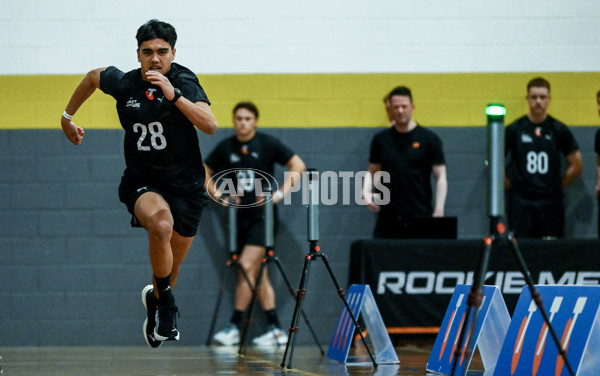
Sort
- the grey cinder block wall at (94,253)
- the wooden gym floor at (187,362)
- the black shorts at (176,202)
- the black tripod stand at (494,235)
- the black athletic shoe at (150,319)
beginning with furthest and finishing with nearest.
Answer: the grey cinder block wall at (94,253) < the wooden gym floor at (187,362) < the black athletic shoe at (150,319) < the black shorts at (176,202) < the black tripod stand at (494,235)

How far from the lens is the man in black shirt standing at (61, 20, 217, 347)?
4.71 meters

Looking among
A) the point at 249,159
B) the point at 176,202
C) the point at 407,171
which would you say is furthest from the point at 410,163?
the point at 176,202

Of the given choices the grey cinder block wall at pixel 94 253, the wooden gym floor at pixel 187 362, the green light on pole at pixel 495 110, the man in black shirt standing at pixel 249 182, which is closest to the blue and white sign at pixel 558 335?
the wooden gym floor at pixel 187 362

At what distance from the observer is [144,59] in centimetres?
477

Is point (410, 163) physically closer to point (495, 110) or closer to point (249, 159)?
point (249, 159)

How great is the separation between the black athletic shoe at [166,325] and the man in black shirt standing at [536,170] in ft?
12.3

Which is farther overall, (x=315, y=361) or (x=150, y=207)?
(x=315, y=361)

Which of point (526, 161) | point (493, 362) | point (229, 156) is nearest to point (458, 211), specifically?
point (526, 161)

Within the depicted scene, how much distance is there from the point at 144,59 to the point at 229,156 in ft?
9.32

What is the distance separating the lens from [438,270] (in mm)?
6754

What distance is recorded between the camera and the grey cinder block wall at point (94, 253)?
762 centimetres

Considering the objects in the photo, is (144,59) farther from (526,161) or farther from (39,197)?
(526,161)

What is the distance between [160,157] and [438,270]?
9.12ft

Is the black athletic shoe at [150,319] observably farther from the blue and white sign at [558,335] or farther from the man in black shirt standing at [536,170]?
the man in black shirt standing at [536,170]
